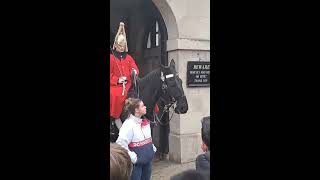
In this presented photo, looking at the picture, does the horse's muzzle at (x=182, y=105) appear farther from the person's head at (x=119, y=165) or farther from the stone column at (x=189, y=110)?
the person's head at (x=119, y=165)

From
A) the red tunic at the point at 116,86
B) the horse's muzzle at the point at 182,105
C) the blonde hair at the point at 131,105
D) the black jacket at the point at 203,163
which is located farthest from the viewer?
the horse's muzzle at the point at 182,105

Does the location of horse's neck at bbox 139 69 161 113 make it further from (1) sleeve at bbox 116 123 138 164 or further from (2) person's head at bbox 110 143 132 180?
(2) person's head at bbox 110 143 132 180

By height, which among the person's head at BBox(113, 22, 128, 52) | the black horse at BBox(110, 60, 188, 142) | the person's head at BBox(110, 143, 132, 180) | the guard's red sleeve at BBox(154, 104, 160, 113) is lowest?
the person's head at BBox(110, 143, 132, 180)

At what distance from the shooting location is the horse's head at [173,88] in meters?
2.51

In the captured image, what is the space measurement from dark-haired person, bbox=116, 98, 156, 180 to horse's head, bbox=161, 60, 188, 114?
0.75ft

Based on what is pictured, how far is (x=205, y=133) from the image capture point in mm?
2512

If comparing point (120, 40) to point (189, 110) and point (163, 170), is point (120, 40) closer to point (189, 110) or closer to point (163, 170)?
point (189, 110)

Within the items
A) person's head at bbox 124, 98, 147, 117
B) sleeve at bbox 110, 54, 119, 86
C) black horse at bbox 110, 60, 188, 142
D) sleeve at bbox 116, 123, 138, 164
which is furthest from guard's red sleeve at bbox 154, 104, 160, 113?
sleeve at bbox 110, 54, 119, 86

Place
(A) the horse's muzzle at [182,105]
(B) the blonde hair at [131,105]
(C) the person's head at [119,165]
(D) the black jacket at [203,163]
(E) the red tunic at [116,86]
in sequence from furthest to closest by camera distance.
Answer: (A) the horse's muzzle at [182,105] < (D) the black jacket at [203,163] < (B) the blonde hair at [131,105] < (E) the red tunic at [116,86] < (C) the person's head at [119,165]

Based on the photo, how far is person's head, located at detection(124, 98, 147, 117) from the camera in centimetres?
232

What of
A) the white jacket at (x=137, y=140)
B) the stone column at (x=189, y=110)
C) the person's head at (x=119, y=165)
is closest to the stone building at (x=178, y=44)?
the stone column at (x=189, y=110)
